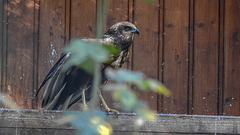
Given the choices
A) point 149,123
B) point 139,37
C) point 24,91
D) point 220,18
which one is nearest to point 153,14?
point 139,37

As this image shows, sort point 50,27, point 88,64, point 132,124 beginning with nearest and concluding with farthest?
1. point 88,64
2. point 132,124
3. point 50,27

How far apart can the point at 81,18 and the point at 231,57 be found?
4.12ft

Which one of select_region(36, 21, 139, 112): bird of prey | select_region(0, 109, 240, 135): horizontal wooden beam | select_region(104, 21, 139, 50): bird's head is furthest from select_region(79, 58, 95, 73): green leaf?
select_region(104, 21, 139, 50): bird's head

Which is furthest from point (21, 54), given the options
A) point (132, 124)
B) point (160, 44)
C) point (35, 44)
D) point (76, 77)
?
point (132, 124)

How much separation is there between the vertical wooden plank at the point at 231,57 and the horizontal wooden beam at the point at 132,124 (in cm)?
177

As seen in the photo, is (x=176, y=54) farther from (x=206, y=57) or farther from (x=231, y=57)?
(x=231, y=57)

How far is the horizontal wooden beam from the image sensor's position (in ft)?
5.92

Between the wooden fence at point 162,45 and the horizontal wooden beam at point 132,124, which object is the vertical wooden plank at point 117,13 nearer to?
the wooden fence at point 162,45

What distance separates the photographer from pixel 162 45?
139 inches

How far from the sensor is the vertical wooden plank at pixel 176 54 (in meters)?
3.53

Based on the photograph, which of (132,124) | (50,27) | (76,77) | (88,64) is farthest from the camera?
(50,27)

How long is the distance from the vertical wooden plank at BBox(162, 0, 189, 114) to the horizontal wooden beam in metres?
1.71

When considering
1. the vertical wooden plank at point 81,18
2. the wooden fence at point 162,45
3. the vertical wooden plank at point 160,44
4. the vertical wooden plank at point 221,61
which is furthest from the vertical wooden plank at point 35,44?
the vertical wooden plank at point 221,61

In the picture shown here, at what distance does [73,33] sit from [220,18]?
1201mm
